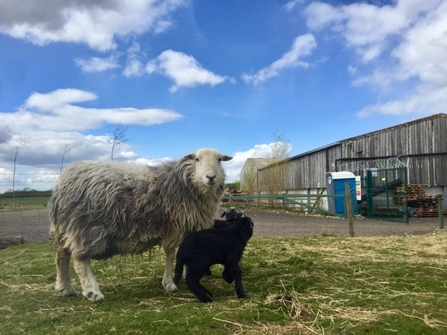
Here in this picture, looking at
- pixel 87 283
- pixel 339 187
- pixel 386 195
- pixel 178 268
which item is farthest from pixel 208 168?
pixel 339 187

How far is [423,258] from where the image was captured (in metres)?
7.91

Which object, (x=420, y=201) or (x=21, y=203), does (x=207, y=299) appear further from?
(x=420, y=201)

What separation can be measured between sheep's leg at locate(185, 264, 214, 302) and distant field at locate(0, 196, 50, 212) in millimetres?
10368

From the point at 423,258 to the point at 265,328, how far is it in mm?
5358

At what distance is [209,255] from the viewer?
529 cm

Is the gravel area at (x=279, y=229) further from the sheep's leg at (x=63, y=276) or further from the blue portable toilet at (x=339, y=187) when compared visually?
the sheep's leg at (x=63, y=276)

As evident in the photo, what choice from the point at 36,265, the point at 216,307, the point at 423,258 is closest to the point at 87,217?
the point at 216,307

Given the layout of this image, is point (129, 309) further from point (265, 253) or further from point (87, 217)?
point (265, 253)

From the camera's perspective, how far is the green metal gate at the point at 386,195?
2141 centimetres

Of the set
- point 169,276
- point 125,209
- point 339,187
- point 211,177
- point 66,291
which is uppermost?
point 211,177

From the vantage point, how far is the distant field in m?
14.6

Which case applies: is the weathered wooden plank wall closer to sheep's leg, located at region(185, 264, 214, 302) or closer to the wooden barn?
the wooden barn

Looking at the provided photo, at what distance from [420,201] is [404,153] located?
169 inches

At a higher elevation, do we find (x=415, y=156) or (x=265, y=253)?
(x=415, y=156)
